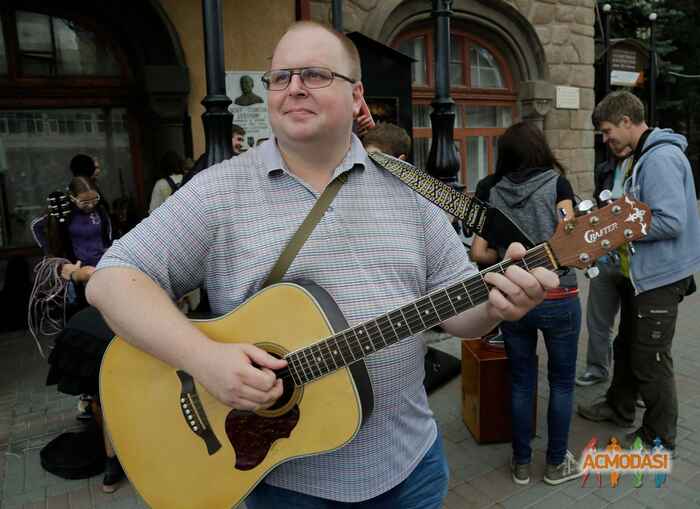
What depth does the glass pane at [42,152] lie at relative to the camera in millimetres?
5953

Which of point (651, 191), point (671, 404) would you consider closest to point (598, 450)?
point (671, 404)

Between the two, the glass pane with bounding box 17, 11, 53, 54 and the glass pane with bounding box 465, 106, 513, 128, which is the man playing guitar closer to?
the glass pane with bounding box 17, 11, 53, 54

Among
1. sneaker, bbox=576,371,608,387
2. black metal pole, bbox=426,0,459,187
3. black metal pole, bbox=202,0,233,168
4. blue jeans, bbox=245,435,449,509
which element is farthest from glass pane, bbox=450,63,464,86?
blue jeans, bbox=245,435,449,509

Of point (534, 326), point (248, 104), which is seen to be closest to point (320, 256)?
point (534, 326)

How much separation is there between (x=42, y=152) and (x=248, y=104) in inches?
91.1

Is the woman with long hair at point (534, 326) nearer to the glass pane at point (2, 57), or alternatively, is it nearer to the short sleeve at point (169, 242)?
the short sleeve at point (169, 242)

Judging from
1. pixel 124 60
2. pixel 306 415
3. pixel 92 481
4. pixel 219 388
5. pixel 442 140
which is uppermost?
pixel 124 60

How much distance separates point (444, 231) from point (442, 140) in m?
3.36

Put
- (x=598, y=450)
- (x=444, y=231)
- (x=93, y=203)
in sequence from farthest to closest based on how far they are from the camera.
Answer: (x=93, y=203), (x=598, y=450), (x=444, y=231)

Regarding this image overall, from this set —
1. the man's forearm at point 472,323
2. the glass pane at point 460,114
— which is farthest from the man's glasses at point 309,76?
the glass pane at point 460,114

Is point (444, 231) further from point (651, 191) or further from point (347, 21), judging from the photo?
point (347, 21)

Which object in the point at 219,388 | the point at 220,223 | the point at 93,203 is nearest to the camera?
the point at 219,388

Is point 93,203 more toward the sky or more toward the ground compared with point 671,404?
more toward the sky

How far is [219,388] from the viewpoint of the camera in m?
1.31
